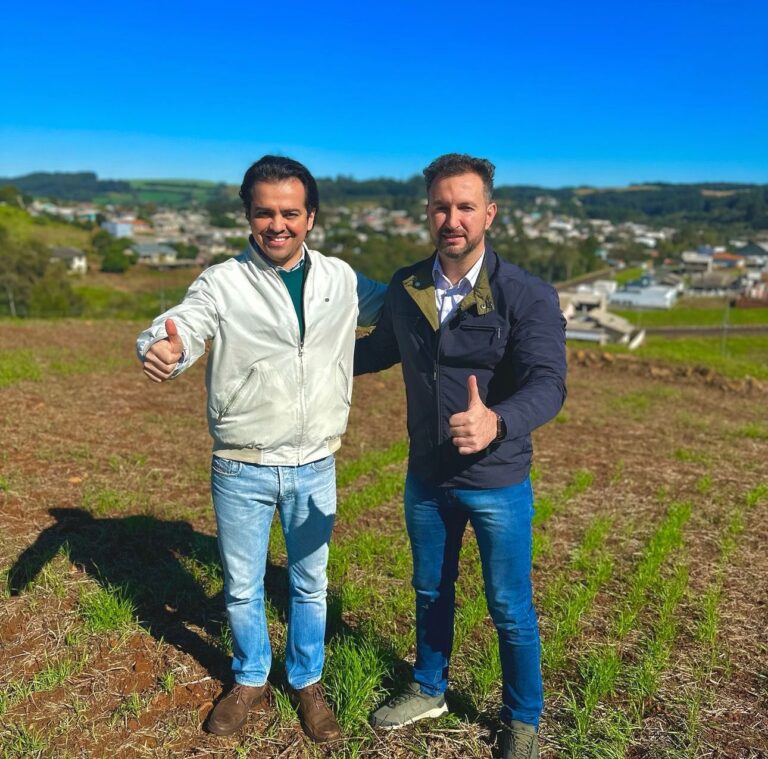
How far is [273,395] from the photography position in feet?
9.26

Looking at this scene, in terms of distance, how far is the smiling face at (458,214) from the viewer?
2623mm

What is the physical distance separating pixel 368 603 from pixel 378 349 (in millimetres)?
1861

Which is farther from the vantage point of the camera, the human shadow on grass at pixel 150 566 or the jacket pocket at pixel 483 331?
the human shadow on grass at pixel 150 566

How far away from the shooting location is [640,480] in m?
6.95

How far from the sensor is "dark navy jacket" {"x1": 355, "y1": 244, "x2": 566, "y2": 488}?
8.66 ft

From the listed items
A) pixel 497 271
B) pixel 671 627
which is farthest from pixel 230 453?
pixel 671 627

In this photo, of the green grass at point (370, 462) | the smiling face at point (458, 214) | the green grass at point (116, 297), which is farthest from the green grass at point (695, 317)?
the smiling face at point (458, 214)

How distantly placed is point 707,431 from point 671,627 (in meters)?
5.89

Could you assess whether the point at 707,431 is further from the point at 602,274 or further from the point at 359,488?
the point at 602,274

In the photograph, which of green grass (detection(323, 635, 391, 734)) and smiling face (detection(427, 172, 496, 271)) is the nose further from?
green grass (detection(323, 635, 391, 734))

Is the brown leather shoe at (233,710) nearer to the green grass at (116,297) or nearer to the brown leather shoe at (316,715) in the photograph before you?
the brown leather shoe at (316,715)

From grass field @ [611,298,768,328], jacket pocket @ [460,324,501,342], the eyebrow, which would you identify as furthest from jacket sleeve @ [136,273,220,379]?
grass field @ [611,298,768,328]

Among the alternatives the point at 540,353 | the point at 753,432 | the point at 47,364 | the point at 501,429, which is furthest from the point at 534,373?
the point at 47,364

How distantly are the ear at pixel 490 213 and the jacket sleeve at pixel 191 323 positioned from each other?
1.17 metres
